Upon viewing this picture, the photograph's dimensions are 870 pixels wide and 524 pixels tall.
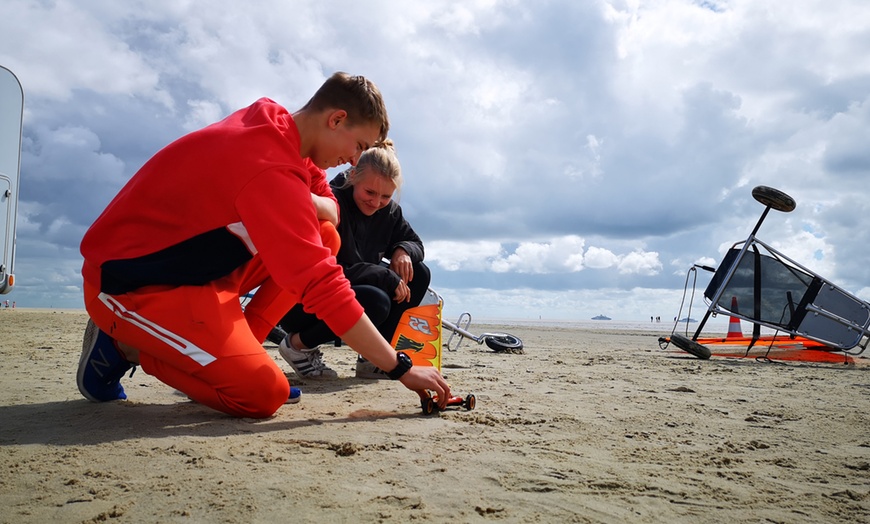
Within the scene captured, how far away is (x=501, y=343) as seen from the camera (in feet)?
20.5

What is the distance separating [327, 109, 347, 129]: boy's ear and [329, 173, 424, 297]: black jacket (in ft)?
4.14

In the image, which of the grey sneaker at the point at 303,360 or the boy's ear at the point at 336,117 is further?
the grey sneaker at the point at 303,360

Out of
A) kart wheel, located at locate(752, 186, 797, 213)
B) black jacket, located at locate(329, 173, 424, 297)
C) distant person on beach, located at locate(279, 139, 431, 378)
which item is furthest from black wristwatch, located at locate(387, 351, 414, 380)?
kart wheel, located at locate(752, 186, 797, 213)

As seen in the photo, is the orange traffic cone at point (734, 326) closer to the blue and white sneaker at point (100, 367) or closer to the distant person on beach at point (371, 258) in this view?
the distant person on beach at point (371, 258)

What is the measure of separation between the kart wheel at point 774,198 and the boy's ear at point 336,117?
579 centimetres

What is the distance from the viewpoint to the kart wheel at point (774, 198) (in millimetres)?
6496

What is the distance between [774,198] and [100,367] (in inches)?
257

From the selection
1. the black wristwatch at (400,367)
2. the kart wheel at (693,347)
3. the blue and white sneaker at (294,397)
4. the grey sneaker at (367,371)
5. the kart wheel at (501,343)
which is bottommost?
the blue and white sneaker at (294,397)

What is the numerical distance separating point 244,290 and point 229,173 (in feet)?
2.69

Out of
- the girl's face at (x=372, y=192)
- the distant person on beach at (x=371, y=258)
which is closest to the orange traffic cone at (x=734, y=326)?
the distant person on beach at (x=371, y=258)

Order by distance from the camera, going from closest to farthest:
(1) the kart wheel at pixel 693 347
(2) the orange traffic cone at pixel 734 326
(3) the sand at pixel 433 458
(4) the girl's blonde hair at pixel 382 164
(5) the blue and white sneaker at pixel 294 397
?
(3) the sand at pixel 433 458
(5) the blue and white sneaker at pixel 294 397
(4) the girl's blonde hair at pixel 382 164
(1) the kart wheel at pixel 693 347
(2) the orange traffic cone at pixel 734 326

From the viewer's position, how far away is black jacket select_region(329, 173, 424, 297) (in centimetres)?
354

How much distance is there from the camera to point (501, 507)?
1417 mm

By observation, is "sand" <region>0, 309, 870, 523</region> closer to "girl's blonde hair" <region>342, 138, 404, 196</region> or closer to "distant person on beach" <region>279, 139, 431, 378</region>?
"distant person on beach" <region>279, 139, 431, 378</region>
